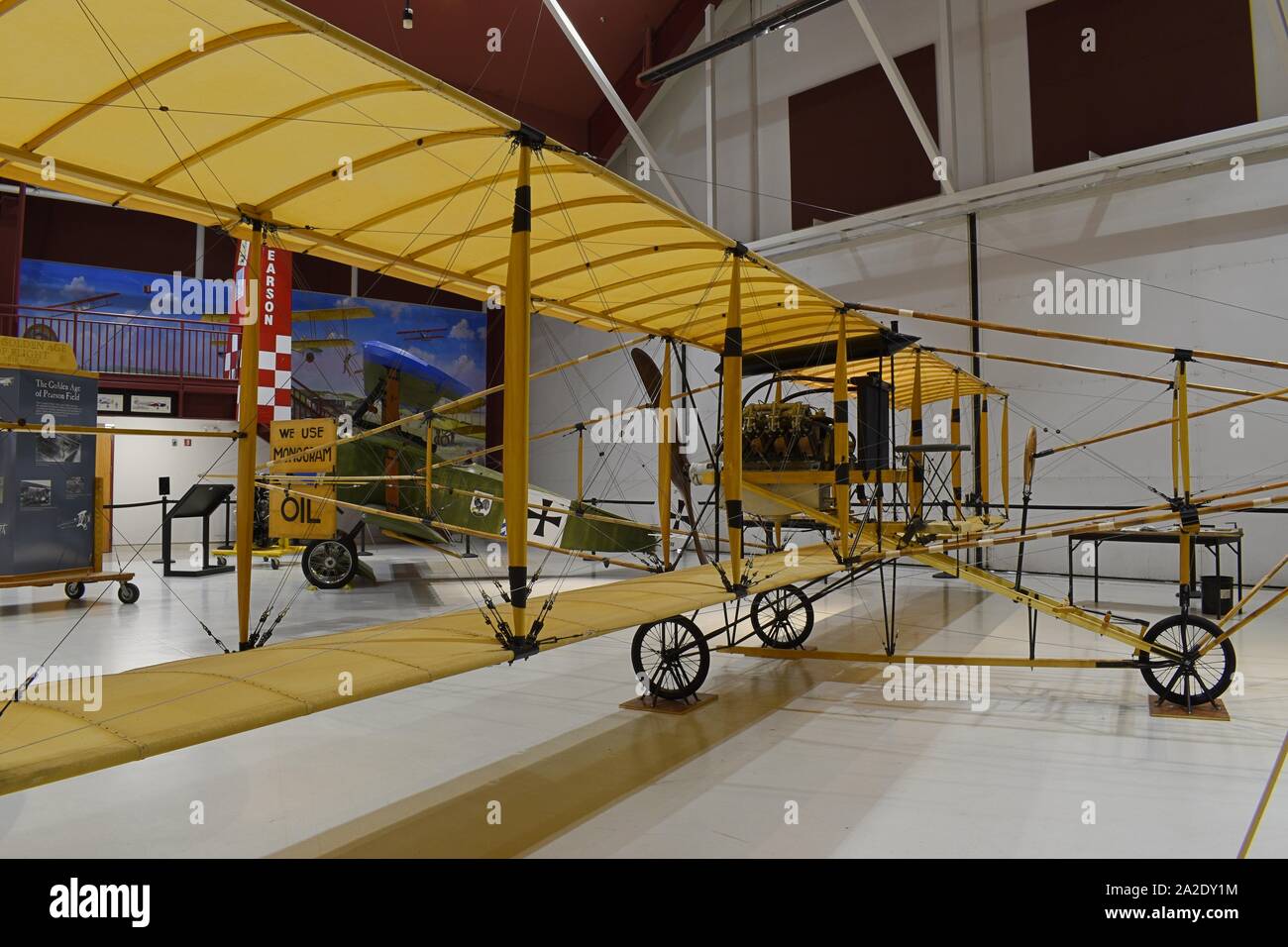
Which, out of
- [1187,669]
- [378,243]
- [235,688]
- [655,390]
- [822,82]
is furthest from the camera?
[822,82]

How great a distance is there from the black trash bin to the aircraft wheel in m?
9.93

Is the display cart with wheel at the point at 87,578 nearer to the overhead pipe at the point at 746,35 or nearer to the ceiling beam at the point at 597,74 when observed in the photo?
the ceiling beam at the point at 597,74

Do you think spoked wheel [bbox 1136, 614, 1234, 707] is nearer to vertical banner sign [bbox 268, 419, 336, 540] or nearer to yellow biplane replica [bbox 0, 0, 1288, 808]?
yellow biplane replica [bbox 0, 0, 1288, 808]

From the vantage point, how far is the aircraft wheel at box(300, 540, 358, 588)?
9.92m

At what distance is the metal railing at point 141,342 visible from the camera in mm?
13945

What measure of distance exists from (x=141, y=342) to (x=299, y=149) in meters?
14.5

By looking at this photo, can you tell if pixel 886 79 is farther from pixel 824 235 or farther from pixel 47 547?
pixel 47 547

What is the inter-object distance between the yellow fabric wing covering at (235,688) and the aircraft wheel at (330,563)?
709 centimetres

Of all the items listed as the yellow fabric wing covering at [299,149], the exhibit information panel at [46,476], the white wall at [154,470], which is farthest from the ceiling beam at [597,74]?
the white wall at [154,470]

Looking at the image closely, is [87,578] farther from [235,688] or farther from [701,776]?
[701,776]

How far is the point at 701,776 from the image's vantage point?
358 cm

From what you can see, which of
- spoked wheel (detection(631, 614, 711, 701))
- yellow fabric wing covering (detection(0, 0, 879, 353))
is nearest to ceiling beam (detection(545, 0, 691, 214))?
yellow fabric wing covering (detection(0, 0, 879, 353))

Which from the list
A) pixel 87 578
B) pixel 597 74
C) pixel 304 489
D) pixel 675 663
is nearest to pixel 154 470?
pixel 304 489

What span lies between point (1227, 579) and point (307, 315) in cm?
1702
